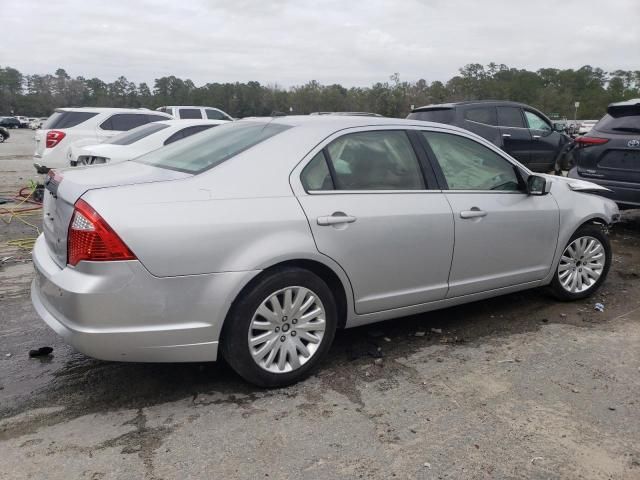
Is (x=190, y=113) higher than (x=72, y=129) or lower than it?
higher

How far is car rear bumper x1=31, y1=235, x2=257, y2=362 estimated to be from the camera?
9.19 ft

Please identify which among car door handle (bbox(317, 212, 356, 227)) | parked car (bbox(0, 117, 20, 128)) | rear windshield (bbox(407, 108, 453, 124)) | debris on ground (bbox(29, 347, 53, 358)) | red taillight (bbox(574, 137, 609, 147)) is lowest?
parked car (bbox(0, 117, 20, 128))

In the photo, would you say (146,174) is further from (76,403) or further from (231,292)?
(76,403)

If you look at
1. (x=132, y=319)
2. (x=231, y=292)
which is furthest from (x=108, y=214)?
(x=231, y=292)

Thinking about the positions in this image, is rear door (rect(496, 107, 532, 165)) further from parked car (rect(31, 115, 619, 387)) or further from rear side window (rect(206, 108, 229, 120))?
rear side window (rect(206, 108, 229, 120))

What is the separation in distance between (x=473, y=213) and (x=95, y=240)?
2.53 meters

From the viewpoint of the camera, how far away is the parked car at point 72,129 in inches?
442

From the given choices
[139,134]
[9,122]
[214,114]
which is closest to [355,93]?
[9,122]

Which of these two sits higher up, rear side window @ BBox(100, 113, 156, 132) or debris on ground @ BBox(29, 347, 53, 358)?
rear side window @ BBox(100, 113, 156, 132)

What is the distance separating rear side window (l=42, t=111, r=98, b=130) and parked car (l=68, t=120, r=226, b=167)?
200 centimetres

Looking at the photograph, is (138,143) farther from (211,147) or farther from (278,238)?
(278,238)

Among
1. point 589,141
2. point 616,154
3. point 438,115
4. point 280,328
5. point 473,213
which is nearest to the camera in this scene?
point 280,328

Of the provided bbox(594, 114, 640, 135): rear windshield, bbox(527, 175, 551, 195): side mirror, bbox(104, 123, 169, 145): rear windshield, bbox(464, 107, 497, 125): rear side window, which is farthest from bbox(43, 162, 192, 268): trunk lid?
bbox(464, 107, 497, 125): rear side window

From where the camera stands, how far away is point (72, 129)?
11.5 m
